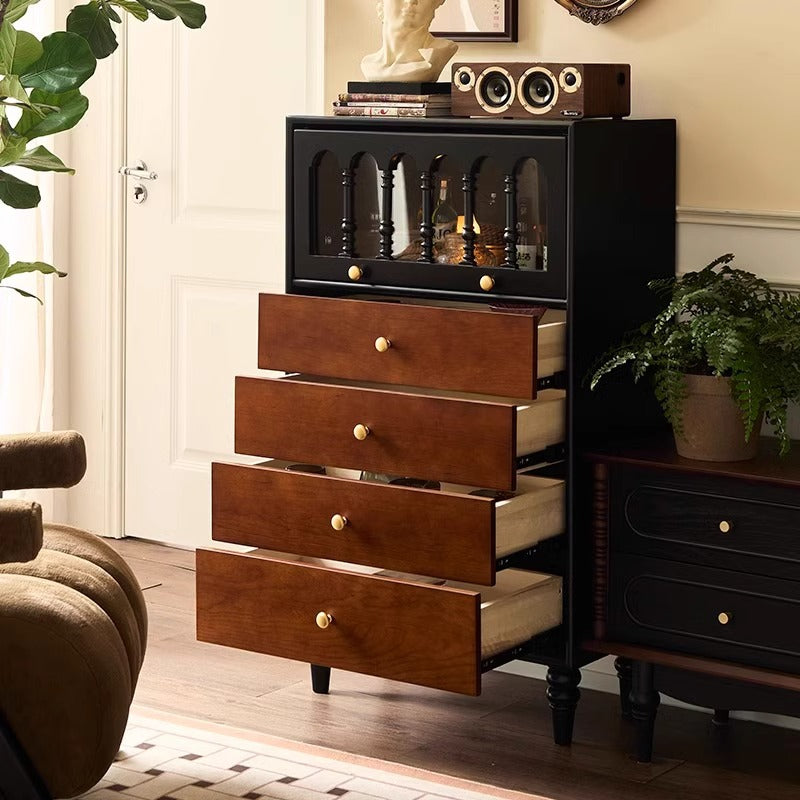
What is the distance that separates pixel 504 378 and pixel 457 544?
300 millimetres

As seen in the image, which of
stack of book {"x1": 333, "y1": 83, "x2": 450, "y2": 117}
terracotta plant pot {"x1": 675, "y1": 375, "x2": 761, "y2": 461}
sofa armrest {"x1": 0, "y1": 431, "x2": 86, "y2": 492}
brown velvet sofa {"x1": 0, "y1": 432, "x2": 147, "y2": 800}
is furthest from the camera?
stack of book {"x1": 333, "y1": 83, "x2": 450, "y2": 117}

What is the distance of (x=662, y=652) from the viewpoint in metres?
2.69

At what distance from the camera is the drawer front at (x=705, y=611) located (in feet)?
8.32

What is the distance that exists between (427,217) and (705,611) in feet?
2.87

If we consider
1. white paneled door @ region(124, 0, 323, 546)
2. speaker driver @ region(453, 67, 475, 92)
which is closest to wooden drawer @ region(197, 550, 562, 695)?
speaker driver @ region(453, 67, 475, 92)

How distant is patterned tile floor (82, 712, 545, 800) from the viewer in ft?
8.31

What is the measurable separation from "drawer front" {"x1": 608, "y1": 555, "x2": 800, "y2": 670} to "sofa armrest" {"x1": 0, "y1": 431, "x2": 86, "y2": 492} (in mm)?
986

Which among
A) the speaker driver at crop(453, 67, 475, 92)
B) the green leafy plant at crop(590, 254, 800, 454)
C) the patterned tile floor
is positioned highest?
the speaker driver at crop(453, 67, 475, 92)

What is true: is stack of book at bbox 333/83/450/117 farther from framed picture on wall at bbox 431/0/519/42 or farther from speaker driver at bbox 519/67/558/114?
framed picture on wall at bbox 431/0/519/42

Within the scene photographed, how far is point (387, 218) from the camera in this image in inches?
114

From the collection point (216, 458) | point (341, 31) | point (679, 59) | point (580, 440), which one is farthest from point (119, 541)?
point (679, 59)

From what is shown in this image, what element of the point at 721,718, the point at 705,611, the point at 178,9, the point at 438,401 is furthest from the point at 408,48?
the point at 721,718

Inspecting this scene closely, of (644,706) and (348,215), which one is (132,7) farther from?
(644,706)

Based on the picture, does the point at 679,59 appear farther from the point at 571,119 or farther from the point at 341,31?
the point at 341,31
